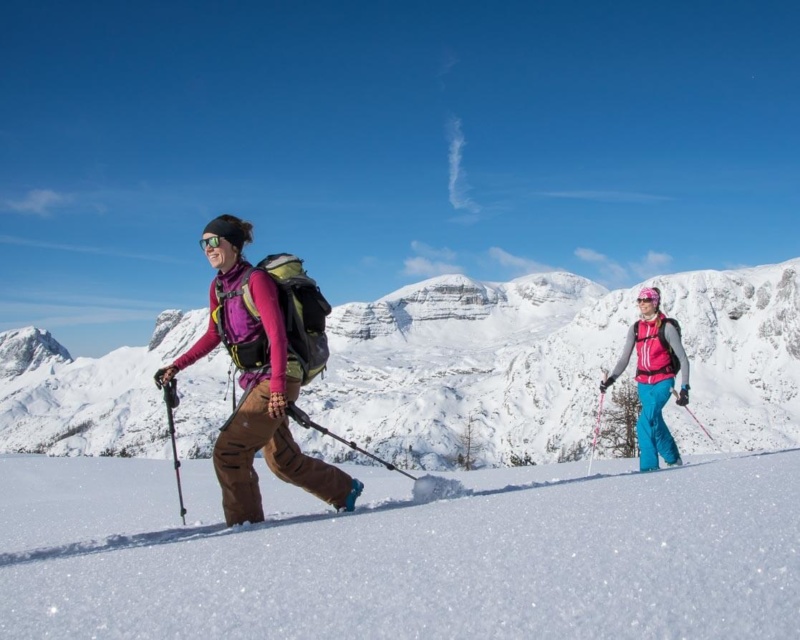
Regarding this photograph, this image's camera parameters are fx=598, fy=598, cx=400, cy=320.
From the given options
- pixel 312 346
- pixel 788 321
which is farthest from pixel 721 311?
pixel 312 346

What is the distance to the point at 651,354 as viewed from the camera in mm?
7105

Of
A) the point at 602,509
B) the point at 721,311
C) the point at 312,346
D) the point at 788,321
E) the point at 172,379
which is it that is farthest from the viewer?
the point at 721,311

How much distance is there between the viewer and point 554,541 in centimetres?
251

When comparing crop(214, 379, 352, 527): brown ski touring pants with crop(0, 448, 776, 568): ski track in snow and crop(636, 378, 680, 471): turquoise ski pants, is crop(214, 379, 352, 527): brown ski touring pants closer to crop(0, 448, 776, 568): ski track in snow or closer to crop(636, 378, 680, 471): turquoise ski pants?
crop(0, 448, 776, 568): ski track in snow

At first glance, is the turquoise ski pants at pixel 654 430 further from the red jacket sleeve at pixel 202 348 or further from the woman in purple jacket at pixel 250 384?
the red jacket sleeve at pixel 202 348

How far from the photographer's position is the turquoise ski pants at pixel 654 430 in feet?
22.7

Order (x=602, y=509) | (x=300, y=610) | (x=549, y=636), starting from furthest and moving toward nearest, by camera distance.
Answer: (x=602, y=509)
(x=300, y=610)
(x=549, y=636)

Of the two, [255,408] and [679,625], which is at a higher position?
[255,408]

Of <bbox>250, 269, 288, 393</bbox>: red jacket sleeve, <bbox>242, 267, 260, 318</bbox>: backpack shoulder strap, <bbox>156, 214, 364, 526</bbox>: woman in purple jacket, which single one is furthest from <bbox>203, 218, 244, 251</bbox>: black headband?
<bbox>250, 269, 288, 393</bbox>: red jacket sleeve

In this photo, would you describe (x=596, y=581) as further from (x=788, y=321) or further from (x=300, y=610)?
(x=788, y=321)

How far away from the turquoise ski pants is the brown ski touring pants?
4.01 meters

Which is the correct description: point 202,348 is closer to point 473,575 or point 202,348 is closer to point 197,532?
point 197,532

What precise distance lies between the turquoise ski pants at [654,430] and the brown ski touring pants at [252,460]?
158 inches

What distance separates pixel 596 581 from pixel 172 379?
3858 millimetres
